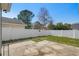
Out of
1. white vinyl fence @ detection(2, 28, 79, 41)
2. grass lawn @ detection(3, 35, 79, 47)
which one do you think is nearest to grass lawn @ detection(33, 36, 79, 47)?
grass lawn @ detection(3, 35, 79, 47)

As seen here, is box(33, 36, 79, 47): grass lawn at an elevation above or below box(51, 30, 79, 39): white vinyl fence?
below

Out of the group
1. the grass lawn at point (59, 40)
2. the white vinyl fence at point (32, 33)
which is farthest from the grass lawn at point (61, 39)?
the white vinyl fence at point (32, 33)

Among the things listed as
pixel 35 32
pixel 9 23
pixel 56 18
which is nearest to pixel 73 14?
pixel 56 18

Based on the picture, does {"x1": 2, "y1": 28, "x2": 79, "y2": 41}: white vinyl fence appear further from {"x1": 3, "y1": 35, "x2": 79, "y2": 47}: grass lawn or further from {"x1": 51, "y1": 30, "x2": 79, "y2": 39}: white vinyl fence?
{"x1": 3, "y1": 35, "x2": 79, "y2": 47}: grass lawn

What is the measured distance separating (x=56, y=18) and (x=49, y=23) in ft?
1.15

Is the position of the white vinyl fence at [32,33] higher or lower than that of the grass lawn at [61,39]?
higher

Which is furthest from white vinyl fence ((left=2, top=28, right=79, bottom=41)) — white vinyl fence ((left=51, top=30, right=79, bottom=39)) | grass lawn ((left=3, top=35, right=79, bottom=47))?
Result: grass lawn ((left=3, top=35, right=79, bottom=47))

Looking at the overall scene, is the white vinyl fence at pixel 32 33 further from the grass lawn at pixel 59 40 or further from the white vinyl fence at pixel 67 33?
the grass lawn at pixel 59 40

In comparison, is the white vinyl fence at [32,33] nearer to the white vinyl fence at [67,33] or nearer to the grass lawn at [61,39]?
the white vinyl fence at [67,33]

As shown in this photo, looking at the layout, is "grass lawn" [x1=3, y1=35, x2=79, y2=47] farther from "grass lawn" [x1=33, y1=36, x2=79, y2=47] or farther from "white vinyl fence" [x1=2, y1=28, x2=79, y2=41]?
"white vinyl fence" [x1=2, y1=28, x2=79, y2=41]

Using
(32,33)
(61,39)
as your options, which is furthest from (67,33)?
(32,33)

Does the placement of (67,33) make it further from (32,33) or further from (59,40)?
(32,33)

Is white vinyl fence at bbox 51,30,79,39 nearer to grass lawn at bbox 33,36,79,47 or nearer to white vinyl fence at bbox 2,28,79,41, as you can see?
white vinyl fence at bbox 2,28,79,41

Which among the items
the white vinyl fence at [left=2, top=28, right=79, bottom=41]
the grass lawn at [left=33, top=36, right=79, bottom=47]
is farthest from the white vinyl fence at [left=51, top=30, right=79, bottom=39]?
the grass lawn at [left=33, top=36, right=79, bottom=47]
